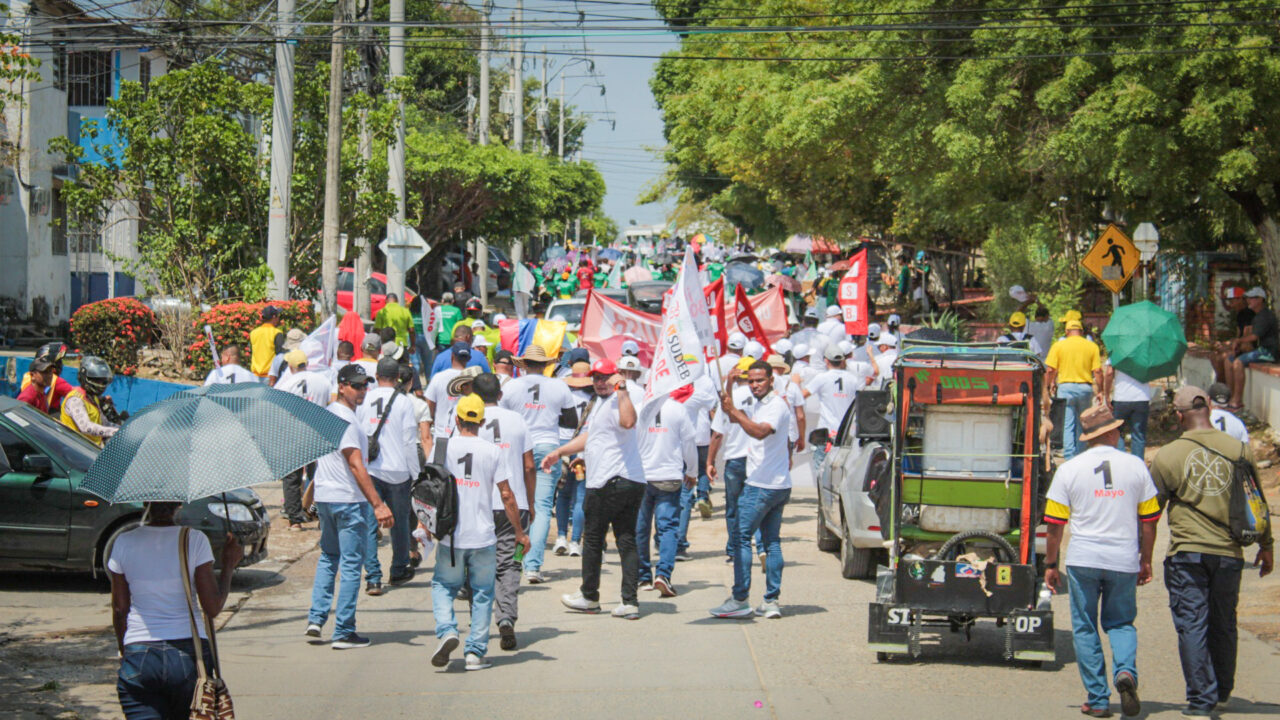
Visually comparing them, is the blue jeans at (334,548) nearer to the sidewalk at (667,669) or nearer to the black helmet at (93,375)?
the sidewalk at (667,669)

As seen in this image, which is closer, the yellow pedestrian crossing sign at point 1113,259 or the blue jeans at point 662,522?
the blue jeans at point 662,522

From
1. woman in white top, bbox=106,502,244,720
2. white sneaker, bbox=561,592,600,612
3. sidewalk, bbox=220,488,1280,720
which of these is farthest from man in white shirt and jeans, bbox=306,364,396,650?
woman in white top, bbox=106,502,244,720

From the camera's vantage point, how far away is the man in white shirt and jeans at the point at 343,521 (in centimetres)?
888

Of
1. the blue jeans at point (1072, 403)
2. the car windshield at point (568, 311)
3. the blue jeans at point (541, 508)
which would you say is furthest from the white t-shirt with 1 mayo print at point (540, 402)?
the car windshield at point (568, 311)

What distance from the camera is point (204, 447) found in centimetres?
556

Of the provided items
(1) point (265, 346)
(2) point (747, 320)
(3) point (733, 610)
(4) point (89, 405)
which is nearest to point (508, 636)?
(3) point (733, 610)

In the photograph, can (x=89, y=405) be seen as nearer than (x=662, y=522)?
No

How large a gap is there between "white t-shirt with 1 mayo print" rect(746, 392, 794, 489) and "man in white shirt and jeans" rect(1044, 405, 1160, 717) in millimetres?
2684

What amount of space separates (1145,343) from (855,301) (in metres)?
5.97

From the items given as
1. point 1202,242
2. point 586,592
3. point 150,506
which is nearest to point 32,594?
point 586,592

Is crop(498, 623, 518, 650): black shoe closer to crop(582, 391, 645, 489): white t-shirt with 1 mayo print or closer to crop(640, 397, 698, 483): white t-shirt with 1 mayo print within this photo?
crop(582, 391, 645, 489): white t-shirt with 1 mayo print

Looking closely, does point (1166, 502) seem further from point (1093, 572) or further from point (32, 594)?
point (32, 594)

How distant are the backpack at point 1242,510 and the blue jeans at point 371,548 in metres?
→ 5.13

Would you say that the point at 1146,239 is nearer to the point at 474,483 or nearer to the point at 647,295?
the point at 647,295
